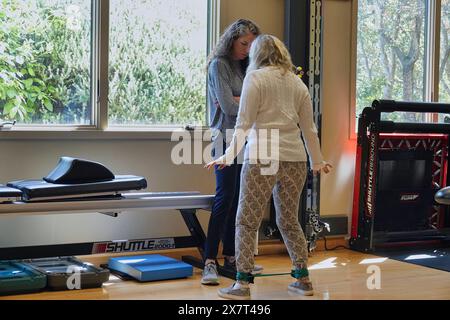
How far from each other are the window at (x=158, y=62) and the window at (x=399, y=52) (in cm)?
137

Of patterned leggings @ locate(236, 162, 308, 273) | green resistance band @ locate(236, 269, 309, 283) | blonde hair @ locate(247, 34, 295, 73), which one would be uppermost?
blonde hair @ locate(247, 34, 295, 73)

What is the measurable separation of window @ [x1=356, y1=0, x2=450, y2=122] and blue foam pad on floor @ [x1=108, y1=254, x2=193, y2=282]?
209 centimetres

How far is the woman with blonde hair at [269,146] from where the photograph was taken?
357 centimetres

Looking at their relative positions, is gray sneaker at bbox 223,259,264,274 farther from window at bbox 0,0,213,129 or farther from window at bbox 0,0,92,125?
window at bbox 0,0,92,125

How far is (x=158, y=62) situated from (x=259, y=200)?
154 cm

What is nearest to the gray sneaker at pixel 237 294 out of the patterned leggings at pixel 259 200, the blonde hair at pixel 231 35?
the patterned leggings at pixel 259 200

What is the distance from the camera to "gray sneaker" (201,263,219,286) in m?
4.05

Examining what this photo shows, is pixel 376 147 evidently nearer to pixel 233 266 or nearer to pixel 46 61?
pixel 233 266

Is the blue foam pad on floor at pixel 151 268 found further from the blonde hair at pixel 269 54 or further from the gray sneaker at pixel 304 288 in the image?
the blonde hair at pixel 269 54

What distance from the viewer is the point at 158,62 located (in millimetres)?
4781

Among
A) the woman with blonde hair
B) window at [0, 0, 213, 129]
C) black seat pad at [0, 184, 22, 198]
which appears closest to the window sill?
window at [0, 0, 213, 129]

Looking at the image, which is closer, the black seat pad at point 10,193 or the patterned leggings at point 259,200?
the patterned leggings at point 259,200

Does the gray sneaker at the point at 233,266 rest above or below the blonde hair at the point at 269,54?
below

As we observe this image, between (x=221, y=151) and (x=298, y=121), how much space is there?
64cm
